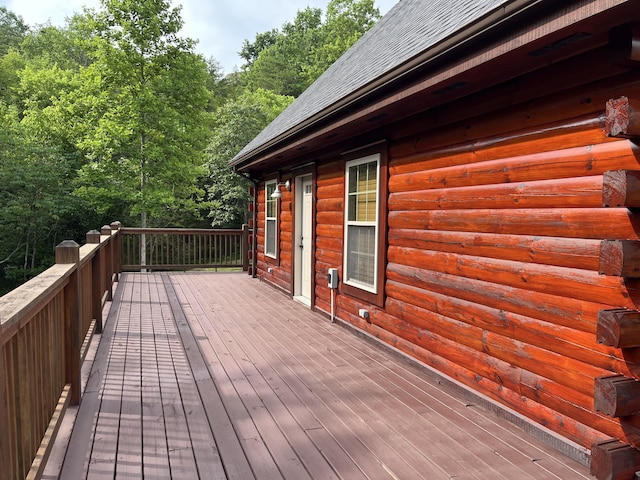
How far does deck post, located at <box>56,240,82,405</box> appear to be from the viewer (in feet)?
9.14

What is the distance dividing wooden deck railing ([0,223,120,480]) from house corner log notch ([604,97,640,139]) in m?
2.44

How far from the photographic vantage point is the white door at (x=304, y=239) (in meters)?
6.51

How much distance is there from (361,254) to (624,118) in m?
3.00

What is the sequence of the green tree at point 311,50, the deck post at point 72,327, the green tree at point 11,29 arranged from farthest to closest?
the green tree at point 11,29, the green tree at point 311,50, the deck post at point 72,327

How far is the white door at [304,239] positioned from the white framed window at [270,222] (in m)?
0.96

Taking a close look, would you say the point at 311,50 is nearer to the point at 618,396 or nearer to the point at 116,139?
the point at 116,139

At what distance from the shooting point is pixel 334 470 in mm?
2191

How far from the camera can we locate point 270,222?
8.27 metres

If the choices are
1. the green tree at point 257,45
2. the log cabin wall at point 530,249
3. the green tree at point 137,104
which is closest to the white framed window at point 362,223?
the log cabin wall at point 530,249

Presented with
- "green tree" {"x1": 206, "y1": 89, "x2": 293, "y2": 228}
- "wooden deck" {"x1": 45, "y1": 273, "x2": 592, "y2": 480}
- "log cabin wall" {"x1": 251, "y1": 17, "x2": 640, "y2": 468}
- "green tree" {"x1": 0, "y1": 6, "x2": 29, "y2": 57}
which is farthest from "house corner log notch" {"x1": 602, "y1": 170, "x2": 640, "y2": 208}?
"green tree" {"x1": 0, "y1": 6, "x2": 29, "y2": 57}

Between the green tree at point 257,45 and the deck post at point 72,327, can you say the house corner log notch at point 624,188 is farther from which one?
the green tree at point 257,45

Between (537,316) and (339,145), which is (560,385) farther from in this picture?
(339,145)

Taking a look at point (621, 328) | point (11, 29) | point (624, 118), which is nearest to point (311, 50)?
point (11, 29)

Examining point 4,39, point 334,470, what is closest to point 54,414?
point 334,470
